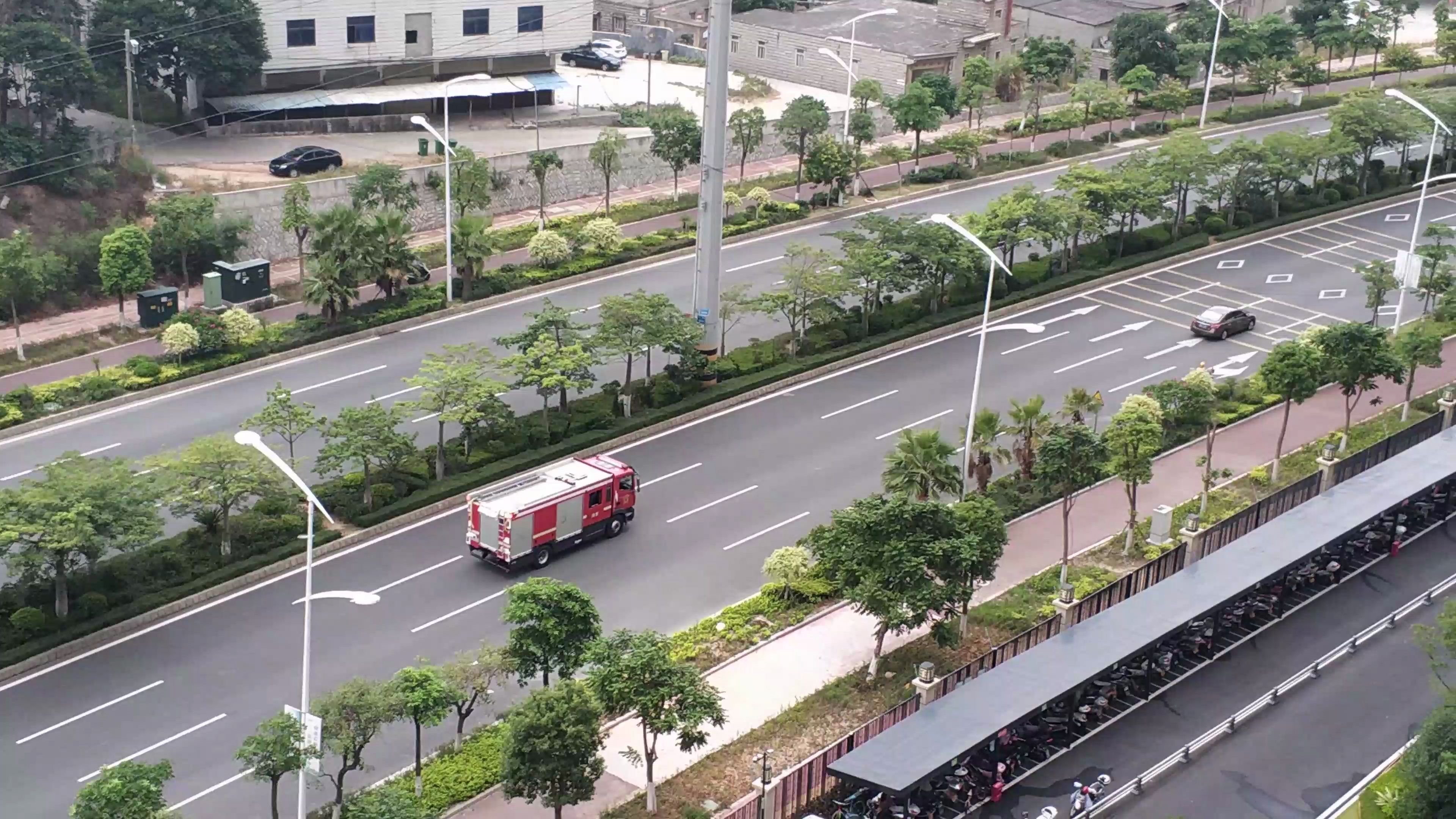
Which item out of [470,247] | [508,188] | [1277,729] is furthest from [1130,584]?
[508,188]

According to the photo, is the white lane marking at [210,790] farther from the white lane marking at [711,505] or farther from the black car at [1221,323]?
the black car at [1221,323]

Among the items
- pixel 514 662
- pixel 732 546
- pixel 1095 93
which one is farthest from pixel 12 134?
pixel 1095 93

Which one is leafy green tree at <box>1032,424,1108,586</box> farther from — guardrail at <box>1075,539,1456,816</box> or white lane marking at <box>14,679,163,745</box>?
white lane marking at <box>14,679,163,745</box>

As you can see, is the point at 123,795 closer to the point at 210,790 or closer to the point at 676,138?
the point at 210,790

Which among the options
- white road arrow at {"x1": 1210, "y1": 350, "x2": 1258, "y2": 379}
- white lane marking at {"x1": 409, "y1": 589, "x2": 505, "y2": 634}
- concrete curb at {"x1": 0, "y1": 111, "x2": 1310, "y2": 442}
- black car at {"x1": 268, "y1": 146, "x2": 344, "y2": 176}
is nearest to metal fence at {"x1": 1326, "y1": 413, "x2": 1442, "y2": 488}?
white road arrow at {"x1": 1210, "y1": 350, "x2": 1258, "y2": 379}

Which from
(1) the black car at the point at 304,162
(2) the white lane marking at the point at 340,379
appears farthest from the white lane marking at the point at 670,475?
(1) the black car at the point at 304,162

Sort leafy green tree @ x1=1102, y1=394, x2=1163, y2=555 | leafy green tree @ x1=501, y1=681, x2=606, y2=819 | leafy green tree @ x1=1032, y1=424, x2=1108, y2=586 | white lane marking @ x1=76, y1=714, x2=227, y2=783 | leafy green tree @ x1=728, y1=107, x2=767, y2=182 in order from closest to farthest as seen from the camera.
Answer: leafy green tree @ x1=501, y1=681, x2=606, y2=819
white lane marking @ x1=76, y1=714, x2=227, y2=783
leafy green tree @ x1=1032, y1=424, x2=1108, y2=586
leafy green tree @ x1=1102, y1=394, x2=1163, y2=555
leafy green tree @ x1=728, y1=107, x2=767, y2=182
